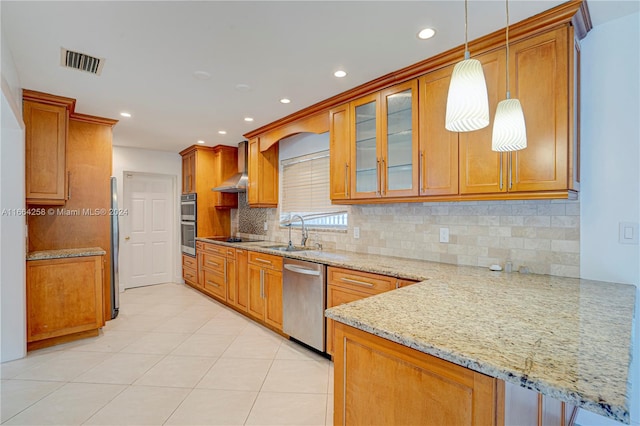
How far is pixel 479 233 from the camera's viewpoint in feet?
7.79

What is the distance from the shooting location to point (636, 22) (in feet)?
5.94

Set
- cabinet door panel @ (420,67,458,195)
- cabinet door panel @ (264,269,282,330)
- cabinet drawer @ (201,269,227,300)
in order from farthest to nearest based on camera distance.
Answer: cabinet drawer @ (201,269,227,300), cabinet door panel @ (264,269,282,330), cabinet door panel @ (420,67,458,195)

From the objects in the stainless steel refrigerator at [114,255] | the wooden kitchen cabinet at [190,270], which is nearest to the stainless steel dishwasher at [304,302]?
the stainless steel refrigerator at [114,255]

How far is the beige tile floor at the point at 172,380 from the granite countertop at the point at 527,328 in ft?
3.90

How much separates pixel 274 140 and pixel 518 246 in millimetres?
2958

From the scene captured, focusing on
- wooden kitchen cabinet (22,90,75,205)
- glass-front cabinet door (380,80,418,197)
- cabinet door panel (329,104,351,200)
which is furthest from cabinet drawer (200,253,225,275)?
glass-front cabinet door (380,80,418,197)

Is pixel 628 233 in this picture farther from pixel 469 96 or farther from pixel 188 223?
pixel 188 223

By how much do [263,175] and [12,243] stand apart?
8.62ft

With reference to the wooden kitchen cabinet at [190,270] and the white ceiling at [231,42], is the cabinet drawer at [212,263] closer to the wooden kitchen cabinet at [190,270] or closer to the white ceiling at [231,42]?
the wooden kitchen cabinet at [190,270]

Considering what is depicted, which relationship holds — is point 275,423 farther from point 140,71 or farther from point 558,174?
point 140,71

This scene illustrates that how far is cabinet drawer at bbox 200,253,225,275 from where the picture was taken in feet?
14.5

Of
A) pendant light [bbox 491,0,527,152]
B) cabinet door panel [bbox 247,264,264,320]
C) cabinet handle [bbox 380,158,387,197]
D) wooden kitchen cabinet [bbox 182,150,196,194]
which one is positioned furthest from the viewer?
wooden kitchen cabinet [bbox 182,150,196,194]

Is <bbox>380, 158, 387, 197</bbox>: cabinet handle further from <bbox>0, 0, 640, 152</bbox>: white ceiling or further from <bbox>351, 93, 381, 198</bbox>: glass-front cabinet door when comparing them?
<bbox>0, 0, 640, 152</bbox>: white ceiling

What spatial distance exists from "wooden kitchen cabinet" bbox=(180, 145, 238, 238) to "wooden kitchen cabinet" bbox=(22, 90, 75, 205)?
2.09 meters
